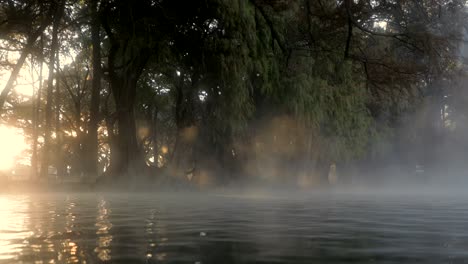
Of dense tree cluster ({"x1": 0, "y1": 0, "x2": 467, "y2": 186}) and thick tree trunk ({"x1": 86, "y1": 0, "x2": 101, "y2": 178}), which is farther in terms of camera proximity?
thick tree trunk ({"x1": 86, "y1": 0, "x2": 101, "y2": 178})

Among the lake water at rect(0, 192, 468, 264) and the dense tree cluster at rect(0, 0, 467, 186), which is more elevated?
the dense tree cluster at rect(0, 0, 467, 186)

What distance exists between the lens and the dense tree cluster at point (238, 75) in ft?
52.3

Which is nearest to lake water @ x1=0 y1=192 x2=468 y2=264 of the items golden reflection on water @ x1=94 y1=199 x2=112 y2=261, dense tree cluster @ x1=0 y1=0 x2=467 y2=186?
golden reflection on water @ x1=94 y1=199 x2=112 y2=261

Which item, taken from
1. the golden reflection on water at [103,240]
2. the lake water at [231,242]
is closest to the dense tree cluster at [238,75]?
the lake water at [231,242]

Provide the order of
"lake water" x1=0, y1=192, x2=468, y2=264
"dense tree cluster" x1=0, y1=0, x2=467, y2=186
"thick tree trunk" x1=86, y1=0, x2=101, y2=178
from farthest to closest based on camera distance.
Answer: "thick tree trunk" x1=86, y1=0, x2=101, y2=178
"dense tree cluster" x1=0, y1=0, x2=467, y2=186
"lake water" x1=0, y1=192, x2=468, y2=264

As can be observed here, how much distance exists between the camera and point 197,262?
367cm

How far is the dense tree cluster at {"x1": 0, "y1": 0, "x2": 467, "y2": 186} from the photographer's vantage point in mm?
15945

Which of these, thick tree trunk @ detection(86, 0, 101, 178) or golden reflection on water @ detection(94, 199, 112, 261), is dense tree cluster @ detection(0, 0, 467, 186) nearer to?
thick tree trunk @ detection(86, 0, 101, 178)

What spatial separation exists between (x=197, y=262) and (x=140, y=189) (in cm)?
1747

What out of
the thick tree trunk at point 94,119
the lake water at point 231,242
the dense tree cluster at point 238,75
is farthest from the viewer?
the thick tree trunk at point 94,119

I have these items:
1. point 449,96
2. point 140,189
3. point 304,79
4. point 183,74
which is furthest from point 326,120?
point 449,96

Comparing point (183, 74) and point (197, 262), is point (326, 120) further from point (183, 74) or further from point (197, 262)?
point (197, 262)

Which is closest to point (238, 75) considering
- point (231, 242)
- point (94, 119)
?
point (94, 119)

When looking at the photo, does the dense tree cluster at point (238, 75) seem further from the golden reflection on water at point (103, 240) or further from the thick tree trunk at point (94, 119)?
the golden reflection on water at point (103, 240)
